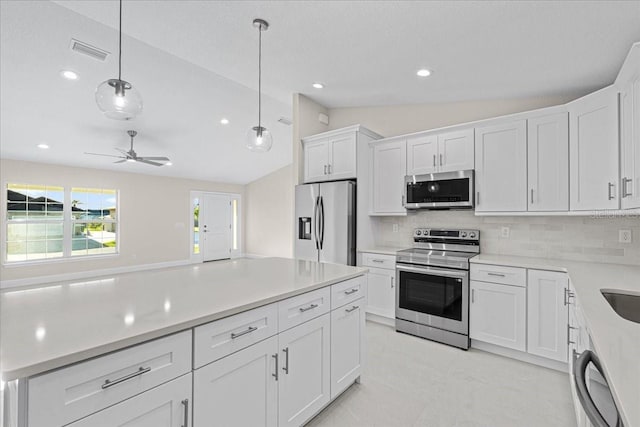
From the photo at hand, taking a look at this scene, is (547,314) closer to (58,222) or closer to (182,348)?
(182,348)

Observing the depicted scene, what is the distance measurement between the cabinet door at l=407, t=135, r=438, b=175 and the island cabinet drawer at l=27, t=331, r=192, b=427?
3.06m

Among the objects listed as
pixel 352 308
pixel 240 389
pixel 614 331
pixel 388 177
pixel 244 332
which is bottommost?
pixel 240 389

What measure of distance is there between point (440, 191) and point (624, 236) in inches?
61.1

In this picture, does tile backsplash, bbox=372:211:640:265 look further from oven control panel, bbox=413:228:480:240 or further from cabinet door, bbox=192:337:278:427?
cabinet door, bbox=192:337:278:427

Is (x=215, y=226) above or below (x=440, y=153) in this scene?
below

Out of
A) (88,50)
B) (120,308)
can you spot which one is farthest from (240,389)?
(88,50)

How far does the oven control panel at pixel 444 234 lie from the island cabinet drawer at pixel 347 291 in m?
1.73

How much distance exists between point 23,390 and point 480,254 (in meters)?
3.57

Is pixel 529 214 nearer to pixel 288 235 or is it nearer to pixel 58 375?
pixel 58 375

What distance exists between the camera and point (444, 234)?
3594 millimetres

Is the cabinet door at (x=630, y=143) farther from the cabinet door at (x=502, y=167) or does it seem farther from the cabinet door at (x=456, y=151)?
the cabinet door at (x=456, y=151)

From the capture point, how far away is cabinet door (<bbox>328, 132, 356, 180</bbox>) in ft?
12.3

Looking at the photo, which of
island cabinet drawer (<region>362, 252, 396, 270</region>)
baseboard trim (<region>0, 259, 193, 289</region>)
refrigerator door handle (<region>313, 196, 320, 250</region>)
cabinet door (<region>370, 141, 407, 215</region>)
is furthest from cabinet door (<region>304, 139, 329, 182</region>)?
baseboard trim (<region>0, 259, 193, 289</region>)

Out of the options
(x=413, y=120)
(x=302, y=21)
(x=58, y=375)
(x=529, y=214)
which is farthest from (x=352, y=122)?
(x=58, y=375)
